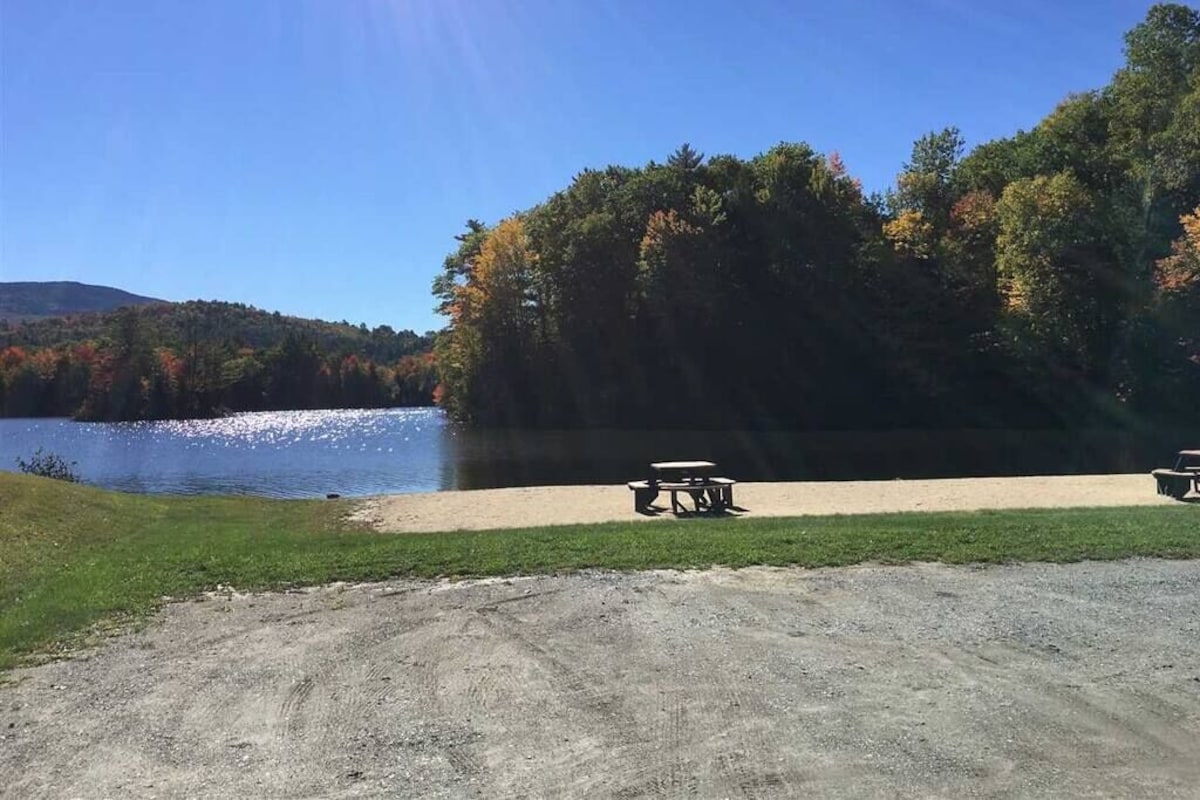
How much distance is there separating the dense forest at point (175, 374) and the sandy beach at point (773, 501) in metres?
88.9

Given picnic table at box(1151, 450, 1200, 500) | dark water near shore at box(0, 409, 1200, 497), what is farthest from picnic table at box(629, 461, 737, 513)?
dark water near shore at box(0, 409, 1200, 497)

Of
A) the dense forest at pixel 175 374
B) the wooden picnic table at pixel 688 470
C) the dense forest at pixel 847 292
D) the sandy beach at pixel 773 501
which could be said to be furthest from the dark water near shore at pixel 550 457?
the dense forest at pixel 175 374

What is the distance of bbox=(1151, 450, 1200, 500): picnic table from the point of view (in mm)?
16922

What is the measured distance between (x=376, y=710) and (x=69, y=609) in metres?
4.19

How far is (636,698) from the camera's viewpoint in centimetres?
502

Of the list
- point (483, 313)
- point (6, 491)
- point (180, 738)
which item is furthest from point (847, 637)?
point (483, 313)

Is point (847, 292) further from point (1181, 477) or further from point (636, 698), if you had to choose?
point (636, 698)

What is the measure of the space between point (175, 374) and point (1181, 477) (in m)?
102

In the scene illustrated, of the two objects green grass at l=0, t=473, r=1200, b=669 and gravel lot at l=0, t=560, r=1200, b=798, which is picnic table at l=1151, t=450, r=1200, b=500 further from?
gravel lot at l=0, t=560, r=1200, b=798

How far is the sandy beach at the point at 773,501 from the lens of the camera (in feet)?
50.2

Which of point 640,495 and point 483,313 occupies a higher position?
point 483,313

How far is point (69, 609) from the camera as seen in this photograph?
7453mm

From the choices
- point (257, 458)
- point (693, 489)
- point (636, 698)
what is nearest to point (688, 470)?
point (693, 489)

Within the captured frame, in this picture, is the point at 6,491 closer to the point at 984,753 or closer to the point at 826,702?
the point at 826,702
